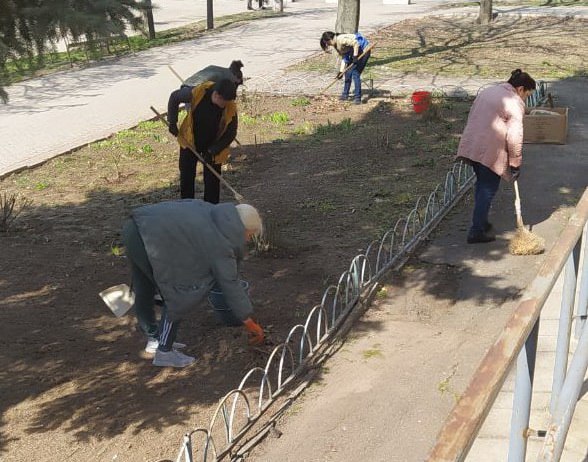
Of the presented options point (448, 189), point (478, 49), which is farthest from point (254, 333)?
point (478, 49)

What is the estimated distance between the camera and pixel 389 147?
34.4ft

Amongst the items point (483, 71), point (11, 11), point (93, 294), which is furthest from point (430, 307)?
point (483, 71)

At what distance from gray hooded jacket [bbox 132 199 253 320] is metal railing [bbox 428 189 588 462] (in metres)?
2.03

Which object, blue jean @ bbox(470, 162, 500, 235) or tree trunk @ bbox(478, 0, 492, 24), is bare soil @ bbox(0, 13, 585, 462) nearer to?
blue jean @ bbox(470, 162, 500, 235)

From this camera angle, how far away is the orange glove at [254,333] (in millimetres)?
5086

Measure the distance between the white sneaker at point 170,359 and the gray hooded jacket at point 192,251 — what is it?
47 centimetres

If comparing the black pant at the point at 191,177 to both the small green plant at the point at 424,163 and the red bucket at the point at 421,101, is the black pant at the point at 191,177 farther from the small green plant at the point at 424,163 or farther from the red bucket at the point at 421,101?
the red bucket at the point at 421,101

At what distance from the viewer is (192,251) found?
4672mm

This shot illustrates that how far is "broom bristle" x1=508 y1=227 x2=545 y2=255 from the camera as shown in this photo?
669 centimetres

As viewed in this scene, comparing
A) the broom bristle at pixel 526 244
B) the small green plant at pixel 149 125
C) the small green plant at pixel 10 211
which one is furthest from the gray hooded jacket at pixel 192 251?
the small green plant at pixel 149 125

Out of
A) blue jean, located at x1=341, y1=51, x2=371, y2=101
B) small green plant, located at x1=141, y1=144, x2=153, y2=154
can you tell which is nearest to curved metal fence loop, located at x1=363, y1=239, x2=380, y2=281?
small green plant, located at x1=141, y1=144, x2=153, y2=154

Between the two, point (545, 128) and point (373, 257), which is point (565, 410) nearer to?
point (373, 257)

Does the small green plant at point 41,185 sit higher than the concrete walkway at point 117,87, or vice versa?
the concrete walkway at point 117,87

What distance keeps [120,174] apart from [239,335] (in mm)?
4847
